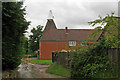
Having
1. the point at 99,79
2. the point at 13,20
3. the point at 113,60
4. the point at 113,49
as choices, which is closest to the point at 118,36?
the point at 113,49

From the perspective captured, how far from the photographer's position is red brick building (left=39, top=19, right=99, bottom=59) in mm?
38188

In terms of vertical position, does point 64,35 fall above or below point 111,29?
above

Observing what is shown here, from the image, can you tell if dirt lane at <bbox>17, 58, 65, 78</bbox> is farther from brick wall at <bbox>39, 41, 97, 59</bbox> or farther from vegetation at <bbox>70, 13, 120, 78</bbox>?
brick wall at <bbox>39, 41, 97, 59</bbox>

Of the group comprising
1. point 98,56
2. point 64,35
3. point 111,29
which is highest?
point 64,35

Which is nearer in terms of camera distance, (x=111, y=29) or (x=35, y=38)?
(x=111, y=29)

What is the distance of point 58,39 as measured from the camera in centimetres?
3884

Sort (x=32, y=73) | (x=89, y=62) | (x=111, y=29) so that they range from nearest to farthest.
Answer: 1. (x=111, y=29)
2. (x=89, y=62)
3. (x=32, y=73)

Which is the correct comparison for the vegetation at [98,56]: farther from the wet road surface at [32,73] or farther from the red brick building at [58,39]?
the red brick building at [58,39]

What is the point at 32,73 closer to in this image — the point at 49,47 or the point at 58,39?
the point at 49,47

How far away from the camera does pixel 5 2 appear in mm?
8758

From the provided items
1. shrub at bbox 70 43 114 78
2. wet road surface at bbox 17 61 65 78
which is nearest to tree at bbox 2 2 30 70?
wet road surface at bbox 17 61 65 78

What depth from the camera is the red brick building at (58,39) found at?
38188 mm

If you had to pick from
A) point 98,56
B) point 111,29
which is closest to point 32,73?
A: point 98,56

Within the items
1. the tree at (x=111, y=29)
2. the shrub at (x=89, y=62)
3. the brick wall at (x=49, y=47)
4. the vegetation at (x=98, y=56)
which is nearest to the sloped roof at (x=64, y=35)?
the brick wall at (x=49, y=47)
